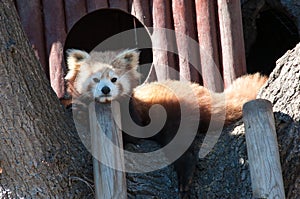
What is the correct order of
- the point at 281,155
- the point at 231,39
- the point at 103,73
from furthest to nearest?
1. the point at 231,39
2. the point at 103,73
3. the point at 281,155

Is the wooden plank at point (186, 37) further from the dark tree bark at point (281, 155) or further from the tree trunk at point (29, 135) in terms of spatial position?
the tree trunk at point (29, 135)

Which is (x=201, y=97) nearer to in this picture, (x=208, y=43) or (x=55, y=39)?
(x=208, y=43)

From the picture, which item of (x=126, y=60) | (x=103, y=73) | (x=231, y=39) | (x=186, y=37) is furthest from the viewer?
(x=186, y=37)

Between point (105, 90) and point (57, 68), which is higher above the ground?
point (57, 68)

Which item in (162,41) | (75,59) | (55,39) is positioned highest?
(55,39)

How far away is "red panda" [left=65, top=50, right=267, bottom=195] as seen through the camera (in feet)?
15.2

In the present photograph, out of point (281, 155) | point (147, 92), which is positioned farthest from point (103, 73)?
point (281, 155)

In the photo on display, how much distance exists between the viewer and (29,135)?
3637 mm

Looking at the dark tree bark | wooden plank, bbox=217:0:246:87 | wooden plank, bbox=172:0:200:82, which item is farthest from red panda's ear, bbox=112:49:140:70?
the dark tree bark

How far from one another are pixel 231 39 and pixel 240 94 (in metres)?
1.18

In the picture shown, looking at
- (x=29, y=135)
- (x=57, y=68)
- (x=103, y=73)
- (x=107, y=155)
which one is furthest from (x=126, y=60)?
(x=29, y=135)

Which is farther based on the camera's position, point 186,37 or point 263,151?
point 186,37

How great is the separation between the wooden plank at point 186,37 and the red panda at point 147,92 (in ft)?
2.55

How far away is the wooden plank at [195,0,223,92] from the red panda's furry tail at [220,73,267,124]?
0.69 m
